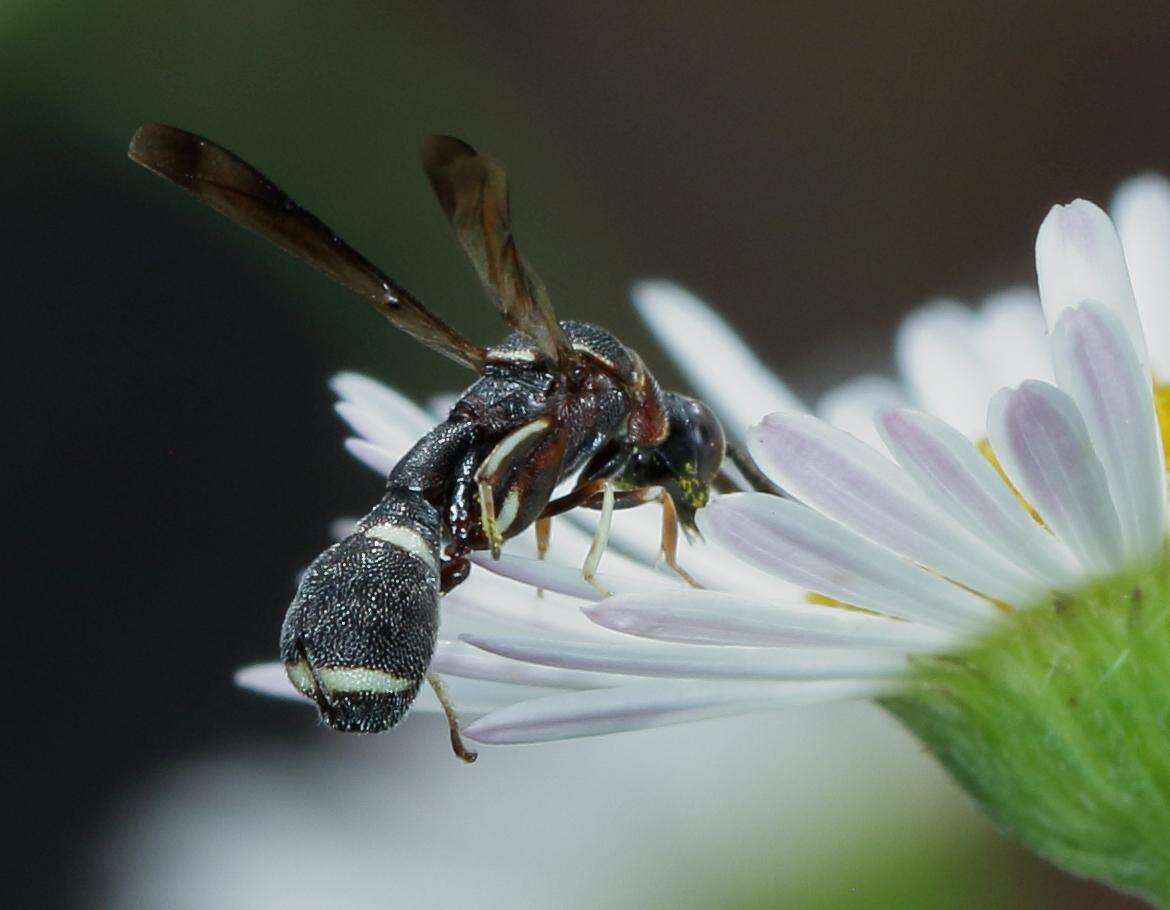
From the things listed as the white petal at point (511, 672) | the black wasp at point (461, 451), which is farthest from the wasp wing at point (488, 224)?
the white petal at point (511, 672)

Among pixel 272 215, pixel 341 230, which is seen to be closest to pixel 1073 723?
pixel 272 215

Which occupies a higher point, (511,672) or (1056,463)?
(1056,463)

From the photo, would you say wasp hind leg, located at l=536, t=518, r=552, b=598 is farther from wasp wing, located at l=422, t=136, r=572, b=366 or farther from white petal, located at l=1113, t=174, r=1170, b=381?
white petal, located at l=1113, t=174, r=1170, b=381

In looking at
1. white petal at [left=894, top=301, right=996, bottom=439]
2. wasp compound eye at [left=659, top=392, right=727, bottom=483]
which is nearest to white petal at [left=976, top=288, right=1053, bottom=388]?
white petal at [left=894, top=301, right=996, bottom=439]

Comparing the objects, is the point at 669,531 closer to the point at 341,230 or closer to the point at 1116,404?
the point at 1116,404

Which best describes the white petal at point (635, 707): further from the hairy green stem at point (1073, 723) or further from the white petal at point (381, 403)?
the white petal at point (381, 403)

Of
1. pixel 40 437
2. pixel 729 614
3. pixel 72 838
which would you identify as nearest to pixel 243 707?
pixel 72 838
